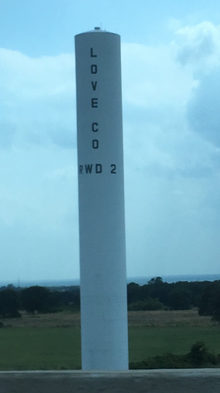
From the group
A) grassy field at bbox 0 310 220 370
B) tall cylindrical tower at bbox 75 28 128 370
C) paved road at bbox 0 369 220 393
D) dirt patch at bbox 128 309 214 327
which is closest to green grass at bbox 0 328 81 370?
grassy field at bbox 0 310 220 370

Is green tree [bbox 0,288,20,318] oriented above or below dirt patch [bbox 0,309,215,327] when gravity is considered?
above

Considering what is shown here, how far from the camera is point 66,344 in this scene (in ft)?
57.9

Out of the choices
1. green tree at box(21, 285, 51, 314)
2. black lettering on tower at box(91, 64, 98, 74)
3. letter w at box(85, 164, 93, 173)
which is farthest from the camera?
green tree at box(21, 285, 51, 314)

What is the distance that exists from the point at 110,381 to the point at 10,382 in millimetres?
881

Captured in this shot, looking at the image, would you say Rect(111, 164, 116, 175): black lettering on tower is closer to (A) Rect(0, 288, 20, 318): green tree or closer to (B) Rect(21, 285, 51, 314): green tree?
(A) Rect(0, 288, 20, 318): green tree

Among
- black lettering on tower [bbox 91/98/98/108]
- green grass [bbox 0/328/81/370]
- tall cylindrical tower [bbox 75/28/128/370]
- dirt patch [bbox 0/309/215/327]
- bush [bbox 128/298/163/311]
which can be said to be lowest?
green grass [bbox 0/328/81/370]

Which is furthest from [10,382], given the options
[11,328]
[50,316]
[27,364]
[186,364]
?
[50,316]

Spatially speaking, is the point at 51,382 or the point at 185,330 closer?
the point at 51,382

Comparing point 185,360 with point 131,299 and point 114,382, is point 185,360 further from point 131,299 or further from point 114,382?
point 131,299

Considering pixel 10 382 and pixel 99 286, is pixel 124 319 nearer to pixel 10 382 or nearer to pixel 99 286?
pixel 99 286

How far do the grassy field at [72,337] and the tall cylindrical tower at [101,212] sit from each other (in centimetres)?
185

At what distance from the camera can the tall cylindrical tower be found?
11.6 meters

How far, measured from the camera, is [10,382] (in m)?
4.71

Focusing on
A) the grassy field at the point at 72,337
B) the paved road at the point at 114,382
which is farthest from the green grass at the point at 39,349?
the paved road at the point at 114,382
